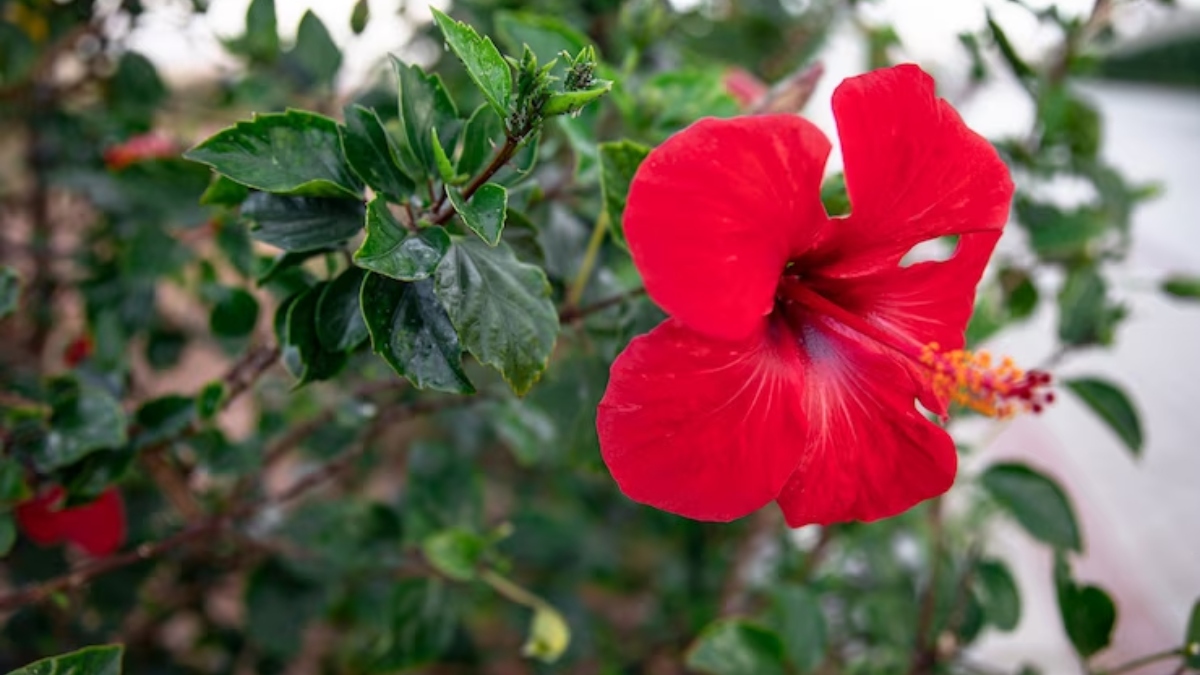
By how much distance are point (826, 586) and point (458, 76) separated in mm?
953

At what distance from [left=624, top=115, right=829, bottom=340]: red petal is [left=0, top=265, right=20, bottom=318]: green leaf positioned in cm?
52

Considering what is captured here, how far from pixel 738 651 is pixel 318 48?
0.77 metres

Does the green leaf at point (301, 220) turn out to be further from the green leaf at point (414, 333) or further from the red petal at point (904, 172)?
the red petal at point (904, 172)

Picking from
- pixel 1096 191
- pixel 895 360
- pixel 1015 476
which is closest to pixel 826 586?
pixel 1015 476

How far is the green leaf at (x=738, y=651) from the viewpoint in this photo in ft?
3.05

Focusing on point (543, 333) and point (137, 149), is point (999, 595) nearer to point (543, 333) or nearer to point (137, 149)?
point (543, 333)

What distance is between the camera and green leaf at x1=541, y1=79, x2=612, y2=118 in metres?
0.45

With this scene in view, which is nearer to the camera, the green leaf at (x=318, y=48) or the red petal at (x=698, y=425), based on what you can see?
the red petal at (x=698, y=425)

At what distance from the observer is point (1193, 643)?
30.4 inches

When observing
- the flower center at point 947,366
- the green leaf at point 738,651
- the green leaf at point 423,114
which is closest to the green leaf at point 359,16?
the green leaf at point 423,114

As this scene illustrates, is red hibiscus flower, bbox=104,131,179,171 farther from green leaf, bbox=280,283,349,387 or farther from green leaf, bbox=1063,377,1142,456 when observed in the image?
green leaf, bbox=1063,377,1142,456

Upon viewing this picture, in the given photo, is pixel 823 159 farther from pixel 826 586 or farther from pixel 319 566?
pixel 826 586

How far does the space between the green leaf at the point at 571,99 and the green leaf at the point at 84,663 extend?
423mm

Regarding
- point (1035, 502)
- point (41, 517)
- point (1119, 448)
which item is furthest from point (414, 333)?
point (1119, 448)
